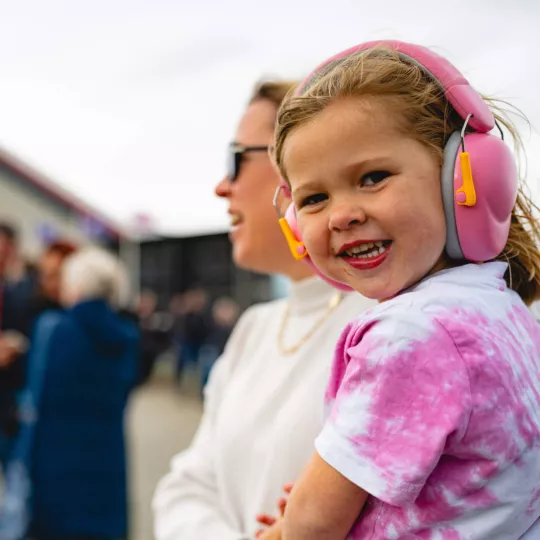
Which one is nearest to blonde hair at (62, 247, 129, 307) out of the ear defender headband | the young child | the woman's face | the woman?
the woman

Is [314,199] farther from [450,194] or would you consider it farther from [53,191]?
[53,191]

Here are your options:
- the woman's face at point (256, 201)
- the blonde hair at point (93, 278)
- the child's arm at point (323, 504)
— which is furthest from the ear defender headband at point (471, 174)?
the blonde hair at point (93, 278)

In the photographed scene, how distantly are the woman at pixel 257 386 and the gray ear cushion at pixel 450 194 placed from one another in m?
0.43

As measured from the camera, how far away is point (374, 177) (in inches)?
30.3

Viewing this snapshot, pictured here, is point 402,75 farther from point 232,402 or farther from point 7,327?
point 7,327

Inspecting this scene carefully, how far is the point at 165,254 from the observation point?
16.3 m

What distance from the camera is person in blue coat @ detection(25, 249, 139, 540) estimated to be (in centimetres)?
364

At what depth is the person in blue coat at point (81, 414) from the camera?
3.64 metres

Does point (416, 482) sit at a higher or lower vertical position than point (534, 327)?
lower

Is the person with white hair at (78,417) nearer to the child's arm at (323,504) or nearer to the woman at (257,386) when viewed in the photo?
the woman at (257,386)

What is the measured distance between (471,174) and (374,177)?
0.12 m

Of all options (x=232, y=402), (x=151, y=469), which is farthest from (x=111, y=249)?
(x=232, y=402)

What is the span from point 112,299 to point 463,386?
11.2ft

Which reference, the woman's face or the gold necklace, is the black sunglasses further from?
the gold necklace
